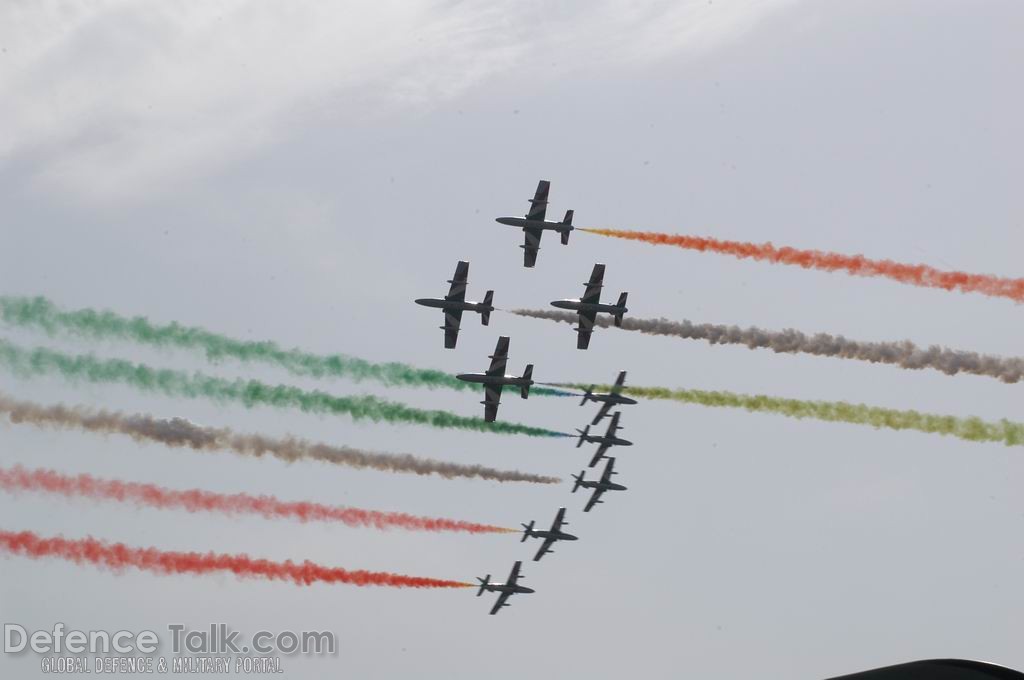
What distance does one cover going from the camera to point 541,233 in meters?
75.9

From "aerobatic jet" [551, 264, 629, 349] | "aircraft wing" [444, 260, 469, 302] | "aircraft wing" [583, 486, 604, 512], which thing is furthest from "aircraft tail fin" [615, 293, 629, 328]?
"aircraft wing" [583, 486, 604, 512]

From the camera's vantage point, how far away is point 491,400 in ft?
250

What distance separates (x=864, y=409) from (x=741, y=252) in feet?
33.4

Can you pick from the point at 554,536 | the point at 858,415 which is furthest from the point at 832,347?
the point at 554,536

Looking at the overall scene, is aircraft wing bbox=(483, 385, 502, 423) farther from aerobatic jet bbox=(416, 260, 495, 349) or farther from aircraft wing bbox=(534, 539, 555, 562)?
aircraft wing bbox=(534, 539, 555, 562)

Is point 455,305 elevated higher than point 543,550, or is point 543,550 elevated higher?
point 455,305

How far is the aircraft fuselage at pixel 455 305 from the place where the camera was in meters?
75.1

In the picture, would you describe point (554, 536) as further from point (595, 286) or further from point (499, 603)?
point (595, 286)

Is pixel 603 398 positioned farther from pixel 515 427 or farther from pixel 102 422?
pixel 102 422

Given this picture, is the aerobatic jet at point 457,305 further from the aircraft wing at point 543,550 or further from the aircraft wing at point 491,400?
the aircraft wing at point 543,550

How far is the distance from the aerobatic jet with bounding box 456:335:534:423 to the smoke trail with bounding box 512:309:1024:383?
94.1 inches

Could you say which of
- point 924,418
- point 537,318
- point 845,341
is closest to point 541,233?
point 537,318

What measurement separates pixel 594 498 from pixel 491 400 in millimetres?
19474

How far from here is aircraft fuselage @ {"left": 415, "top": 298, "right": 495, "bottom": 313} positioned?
75062 millimetres
